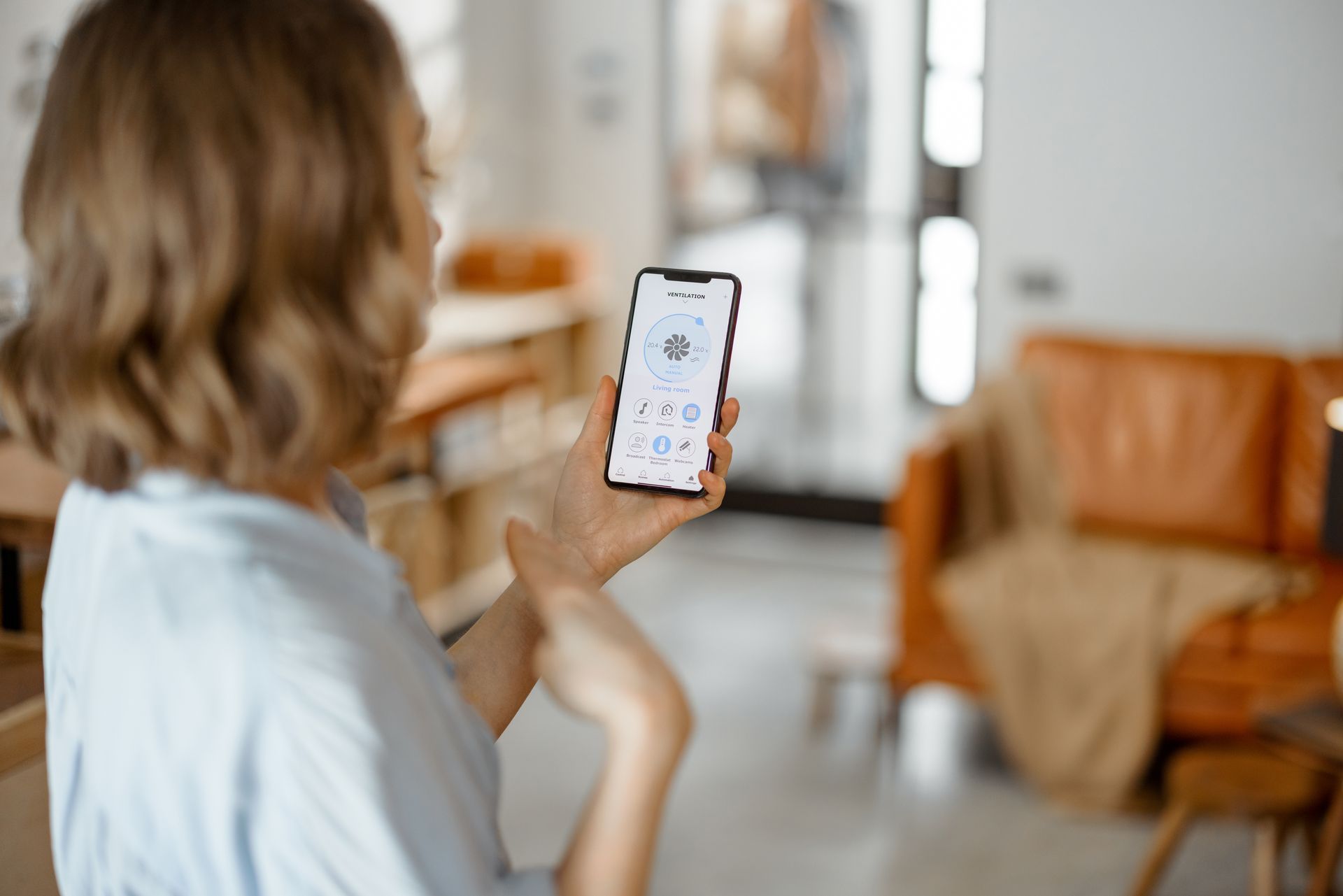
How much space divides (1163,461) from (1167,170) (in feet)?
3.27

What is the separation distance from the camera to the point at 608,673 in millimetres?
593

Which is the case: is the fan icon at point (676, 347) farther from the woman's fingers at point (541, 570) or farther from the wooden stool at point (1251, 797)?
the wooden stool at point (1251, 797)

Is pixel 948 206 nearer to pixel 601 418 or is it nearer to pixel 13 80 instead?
pixel 13 80

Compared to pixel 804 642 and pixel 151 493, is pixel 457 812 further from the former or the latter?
pixel 804 642

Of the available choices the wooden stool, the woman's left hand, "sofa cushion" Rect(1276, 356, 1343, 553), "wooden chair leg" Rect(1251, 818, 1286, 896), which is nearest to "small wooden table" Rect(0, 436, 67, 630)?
the woman's left hand

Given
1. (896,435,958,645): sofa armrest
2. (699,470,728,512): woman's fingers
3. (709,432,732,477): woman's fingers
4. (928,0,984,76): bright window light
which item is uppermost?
(928,0,984,76): bright window light

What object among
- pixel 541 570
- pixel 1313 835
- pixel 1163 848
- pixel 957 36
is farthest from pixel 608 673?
pixel 957 36

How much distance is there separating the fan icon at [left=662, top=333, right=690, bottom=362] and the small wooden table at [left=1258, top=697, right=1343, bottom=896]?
58.1 inches

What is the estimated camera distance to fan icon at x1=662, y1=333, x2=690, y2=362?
36.6 inches

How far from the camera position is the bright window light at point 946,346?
411cm

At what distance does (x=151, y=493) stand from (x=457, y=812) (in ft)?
0.63

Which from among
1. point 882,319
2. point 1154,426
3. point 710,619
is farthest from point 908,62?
point 710,619

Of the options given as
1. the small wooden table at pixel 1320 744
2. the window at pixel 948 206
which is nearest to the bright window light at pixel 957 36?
the window at pixel 948 206

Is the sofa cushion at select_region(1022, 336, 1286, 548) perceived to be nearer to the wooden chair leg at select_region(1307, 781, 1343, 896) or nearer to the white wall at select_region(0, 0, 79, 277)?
the wooden chair leg at select_region(1307, 781, 1343, 896)
